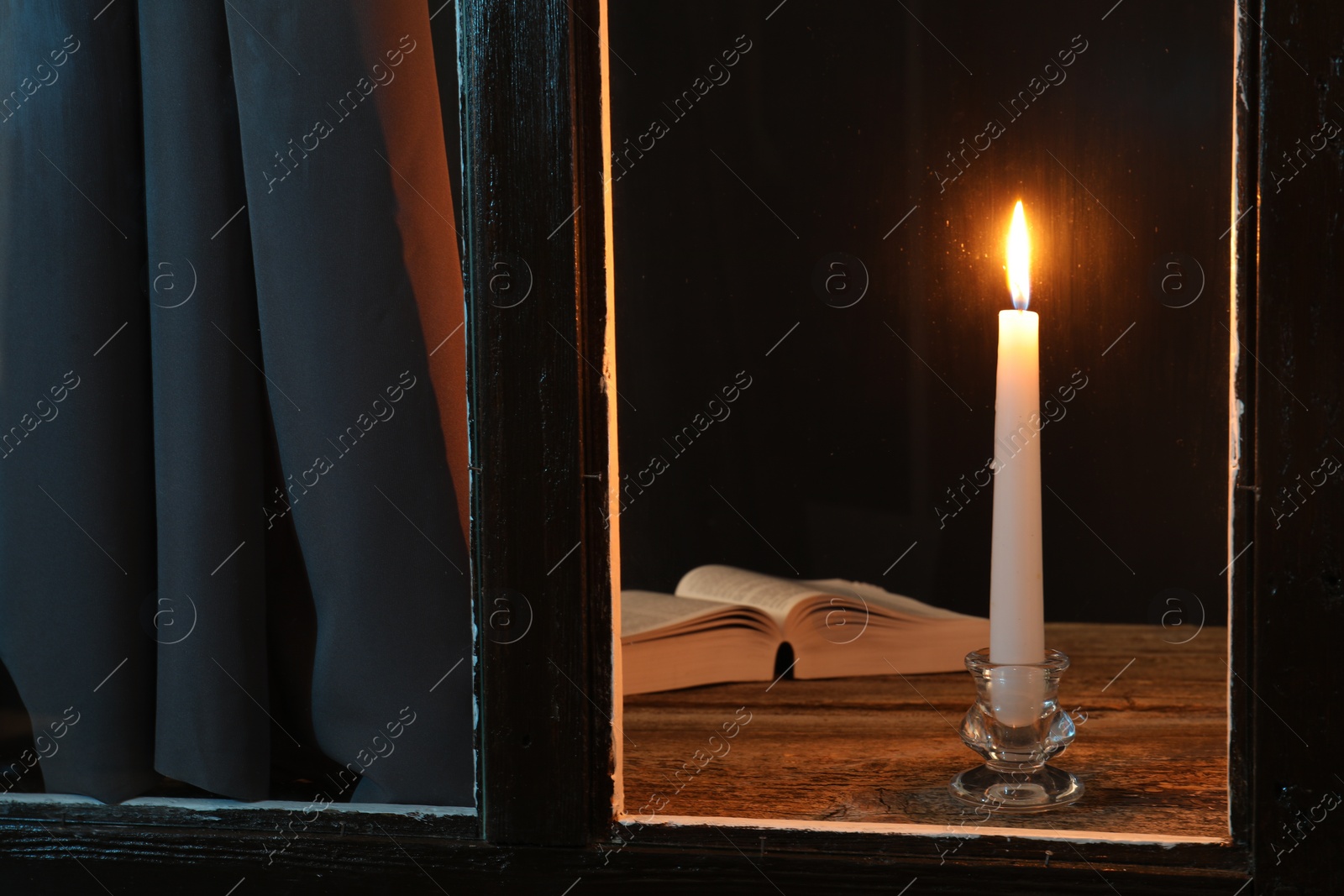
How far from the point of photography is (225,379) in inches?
25.5

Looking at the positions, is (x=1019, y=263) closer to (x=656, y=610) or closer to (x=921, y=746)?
(x=921, y=746)

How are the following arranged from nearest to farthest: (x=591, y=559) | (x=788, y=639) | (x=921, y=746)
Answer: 1. (x=591, y=559)
2. (x=921, y=746)
3. (x=788, y=639)

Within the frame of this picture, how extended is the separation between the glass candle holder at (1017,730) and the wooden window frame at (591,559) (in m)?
0.06

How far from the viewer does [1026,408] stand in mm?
554

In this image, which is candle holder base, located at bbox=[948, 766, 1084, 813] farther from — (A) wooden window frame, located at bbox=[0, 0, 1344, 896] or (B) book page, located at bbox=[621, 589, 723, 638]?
(B) book page, located at bbox=[621, 589, 723, 638]

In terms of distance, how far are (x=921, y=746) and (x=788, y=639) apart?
196 millimetres

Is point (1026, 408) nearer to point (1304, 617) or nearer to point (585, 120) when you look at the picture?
point (1304, 617)

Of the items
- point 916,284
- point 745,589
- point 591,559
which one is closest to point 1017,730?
point 591,559

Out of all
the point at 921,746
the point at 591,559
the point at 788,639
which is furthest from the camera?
the point at 788,639

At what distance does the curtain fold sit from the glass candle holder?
0.96 feet

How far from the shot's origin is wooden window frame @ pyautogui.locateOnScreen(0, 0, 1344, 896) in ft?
1.68

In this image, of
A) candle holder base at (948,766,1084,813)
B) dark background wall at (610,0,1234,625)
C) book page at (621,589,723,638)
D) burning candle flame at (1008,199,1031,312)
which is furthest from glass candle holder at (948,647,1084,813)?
dark background wall at (610,0,1234,625)

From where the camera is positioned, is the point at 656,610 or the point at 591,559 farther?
the point at 656,610

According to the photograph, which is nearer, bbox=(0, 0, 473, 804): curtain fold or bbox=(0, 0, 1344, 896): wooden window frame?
bbox=(0, 0, 1344, 896): wooden window frame
